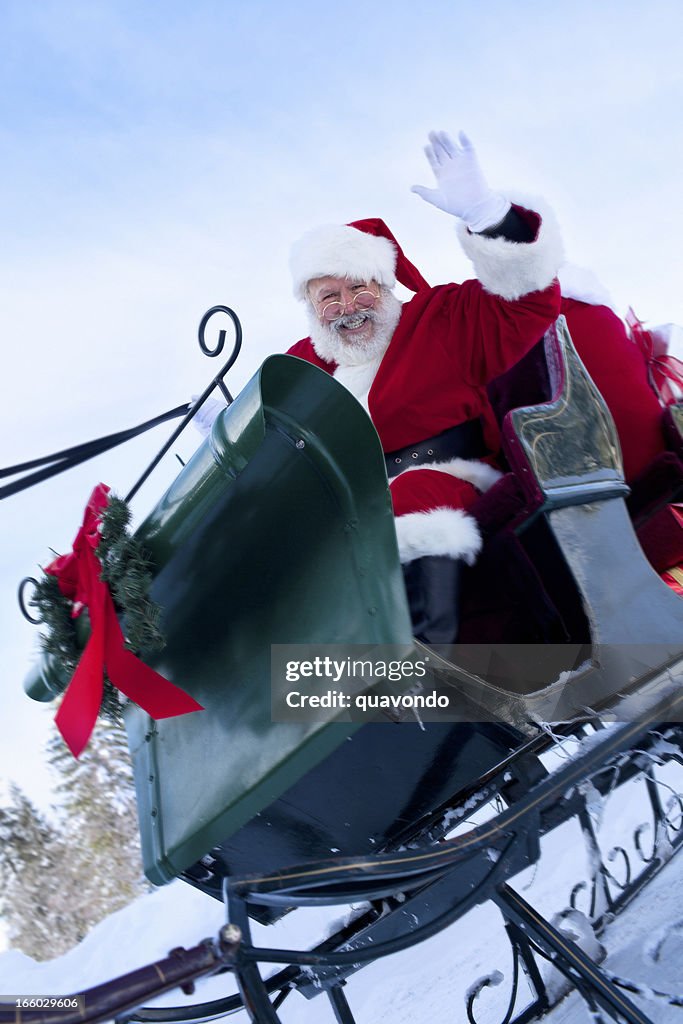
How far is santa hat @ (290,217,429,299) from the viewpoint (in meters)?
2.78

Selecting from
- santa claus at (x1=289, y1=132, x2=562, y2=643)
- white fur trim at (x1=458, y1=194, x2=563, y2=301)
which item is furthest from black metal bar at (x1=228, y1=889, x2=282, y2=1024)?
white fur trim at (x1=458, y1=194, x2=563, y2=301)

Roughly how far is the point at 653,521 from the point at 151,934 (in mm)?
4082

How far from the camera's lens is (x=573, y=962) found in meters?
2.10

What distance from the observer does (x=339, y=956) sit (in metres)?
1.79

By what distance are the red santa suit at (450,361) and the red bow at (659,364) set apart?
44 cm

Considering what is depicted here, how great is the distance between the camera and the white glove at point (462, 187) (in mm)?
2285

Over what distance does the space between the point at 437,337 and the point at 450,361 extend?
90 millimetres

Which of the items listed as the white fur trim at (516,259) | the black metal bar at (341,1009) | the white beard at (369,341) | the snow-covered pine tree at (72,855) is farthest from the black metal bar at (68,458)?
the snow-covered pine tree at (72,855)

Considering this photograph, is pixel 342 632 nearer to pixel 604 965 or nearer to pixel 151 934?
pixel 604 965

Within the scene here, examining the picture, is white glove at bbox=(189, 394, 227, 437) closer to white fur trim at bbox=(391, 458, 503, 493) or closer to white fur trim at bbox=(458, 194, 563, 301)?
white fur trim at bbox=(391, 458, 503, 493)

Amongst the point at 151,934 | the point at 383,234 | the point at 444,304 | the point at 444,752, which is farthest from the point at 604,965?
the point at 151,934

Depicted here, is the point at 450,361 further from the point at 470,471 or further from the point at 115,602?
the point at 115,602

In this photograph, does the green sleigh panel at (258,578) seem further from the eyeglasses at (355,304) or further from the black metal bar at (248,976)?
the eyeglasses at (355,304)

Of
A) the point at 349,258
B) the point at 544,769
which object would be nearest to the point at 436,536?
the point at 544,769
